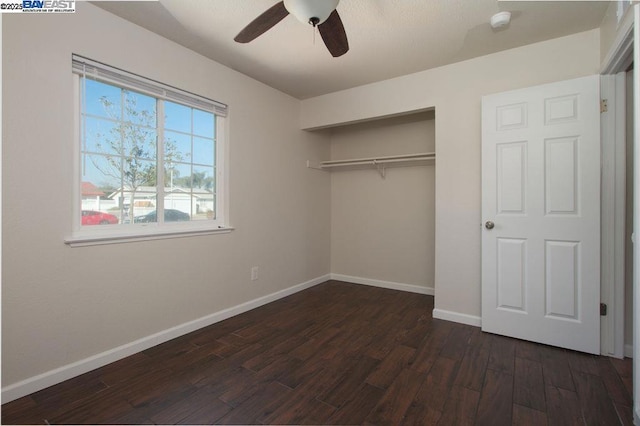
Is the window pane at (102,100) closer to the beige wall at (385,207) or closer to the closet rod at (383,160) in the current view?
the closet rod at (383,160)

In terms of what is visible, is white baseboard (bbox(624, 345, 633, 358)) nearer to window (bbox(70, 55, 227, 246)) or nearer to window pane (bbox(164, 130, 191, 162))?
window (bbox(70, 55, 227, 246))

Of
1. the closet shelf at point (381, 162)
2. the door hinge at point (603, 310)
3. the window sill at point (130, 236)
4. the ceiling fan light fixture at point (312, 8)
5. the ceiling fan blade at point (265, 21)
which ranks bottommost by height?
the door hinge at point (603, 310)

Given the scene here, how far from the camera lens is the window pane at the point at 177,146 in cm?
253

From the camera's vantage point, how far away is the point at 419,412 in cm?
158

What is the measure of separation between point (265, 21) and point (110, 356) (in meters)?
2.47

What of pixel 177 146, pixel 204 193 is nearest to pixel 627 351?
pixel 204 193

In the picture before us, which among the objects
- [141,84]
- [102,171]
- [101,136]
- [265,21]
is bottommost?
[102,171]

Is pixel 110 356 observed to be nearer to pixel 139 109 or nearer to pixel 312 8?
pixel 139 109

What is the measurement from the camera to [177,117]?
103 inches

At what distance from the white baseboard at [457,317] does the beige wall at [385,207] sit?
2.51ft

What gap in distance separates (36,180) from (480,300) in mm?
3504

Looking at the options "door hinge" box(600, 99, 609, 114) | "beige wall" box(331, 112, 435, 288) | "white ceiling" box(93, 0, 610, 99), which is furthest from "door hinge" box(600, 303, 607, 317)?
"white ceiling" box(93, 0, 610, 99)

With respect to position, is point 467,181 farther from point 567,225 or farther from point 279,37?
point 279,37

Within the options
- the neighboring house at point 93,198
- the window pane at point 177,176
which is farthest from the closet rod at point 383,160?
Result: the neighboring house at point 93,198
